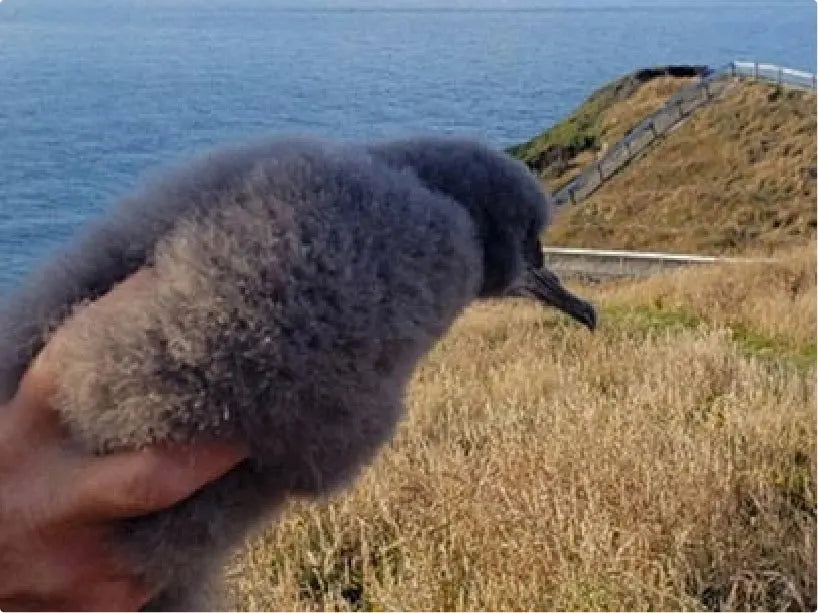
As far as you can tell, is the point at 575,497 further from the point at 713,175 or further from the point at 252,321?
the point at 713,175

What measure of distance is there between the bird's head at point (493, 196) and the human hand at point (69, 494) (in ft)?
1.11

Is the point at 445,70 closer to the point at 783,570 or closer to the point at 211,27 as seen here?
the point at 211,27

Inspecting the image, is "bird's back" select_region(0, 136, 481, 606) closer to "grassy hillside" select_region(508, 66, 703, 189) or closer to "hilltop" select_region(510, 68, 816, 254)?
"hilltop" select_region(510, 68, 816, 254)

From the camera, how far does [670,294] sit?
26.1 ft

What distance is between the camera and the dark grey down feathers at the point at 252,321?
1191 mm

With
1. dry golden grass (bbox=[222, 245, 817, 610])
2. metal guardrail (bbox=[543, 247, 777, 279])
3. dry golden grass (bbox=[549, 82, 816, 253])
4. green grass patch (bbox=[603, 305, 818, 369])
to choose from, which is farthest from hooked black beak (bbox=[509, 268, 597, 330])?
dry golden grass (bbox=[549, 82, 816, 253])

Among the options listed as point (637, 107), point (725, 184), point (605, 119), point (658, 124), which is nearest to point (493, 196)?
point (658, 124)

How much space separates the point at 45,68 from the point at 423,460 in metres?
1.10

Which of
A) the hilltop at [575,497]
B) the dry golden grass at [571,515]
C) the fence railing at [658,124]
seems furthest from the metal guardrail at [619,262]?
the dry golden grass at [571,515]


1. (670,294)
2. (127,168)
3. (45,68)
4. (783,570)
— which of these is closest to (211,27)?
(45,68)

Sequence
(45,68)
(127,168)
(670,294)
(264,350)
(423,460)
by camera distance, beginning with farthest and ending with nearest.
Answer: (670,294) < (423,460) < (45,68) < (127,168) < (264,350)

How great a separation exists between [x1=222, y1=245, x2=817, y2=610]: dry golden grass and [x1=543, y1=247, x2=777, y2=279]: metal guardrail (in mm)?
6506

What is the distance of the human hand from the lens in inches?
48.1

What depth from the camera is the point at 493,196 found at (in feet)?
4.92
